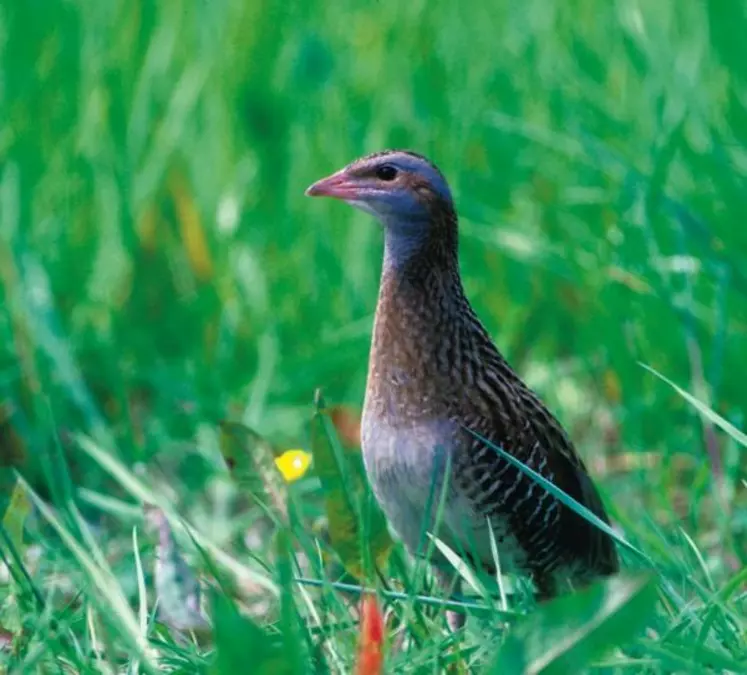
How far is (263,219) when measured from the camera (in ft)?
16.5

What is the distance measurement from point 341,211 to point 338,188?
1623 mm

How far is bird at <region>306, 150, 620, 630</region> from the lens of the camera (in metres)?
3.10

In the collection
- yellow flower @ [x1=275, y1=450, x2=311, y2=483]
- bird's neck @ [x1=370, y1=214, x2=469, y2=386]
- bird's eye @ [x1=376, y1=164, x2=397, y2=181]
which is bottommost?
yellow flower @ [x1=275, y1=450, x2=311, y2=483]

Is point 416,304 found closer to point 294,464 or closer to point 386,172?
point 386,172

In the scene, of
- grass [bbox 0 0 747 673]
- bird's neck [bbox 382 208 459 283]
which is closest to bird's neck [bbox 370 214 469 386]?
bird's neck [bbox 382 208 459 283]

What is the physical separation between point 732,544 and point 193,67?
103 inches

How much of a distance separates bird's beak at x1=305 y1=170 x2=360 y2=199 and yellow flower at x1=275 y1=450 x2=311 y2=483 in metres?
0.57

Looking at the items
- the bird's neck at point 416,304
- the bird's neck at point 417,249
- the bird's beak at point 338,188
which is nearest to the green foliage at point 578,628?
the bird's neck at point 416,304

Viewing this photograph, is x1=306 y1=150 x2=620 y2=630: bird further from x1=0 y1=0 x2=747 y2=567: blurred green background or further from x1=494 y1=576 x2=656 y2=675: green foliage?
x1=494 y1=576 x2=656 y2=675: green foliage

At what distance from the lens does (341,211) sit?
493cm

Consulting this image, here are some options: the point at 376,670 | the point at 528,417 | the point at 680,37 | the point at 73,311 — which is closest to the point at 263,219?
the point at 73,311

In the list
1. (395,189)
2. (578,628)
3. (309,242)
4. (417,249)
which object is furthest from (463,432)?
(309,242)

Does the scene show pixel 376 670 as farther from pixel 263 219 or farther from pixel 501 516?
pixel 263 219

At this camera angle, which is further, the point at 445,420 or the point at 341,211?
the point at 341,211
